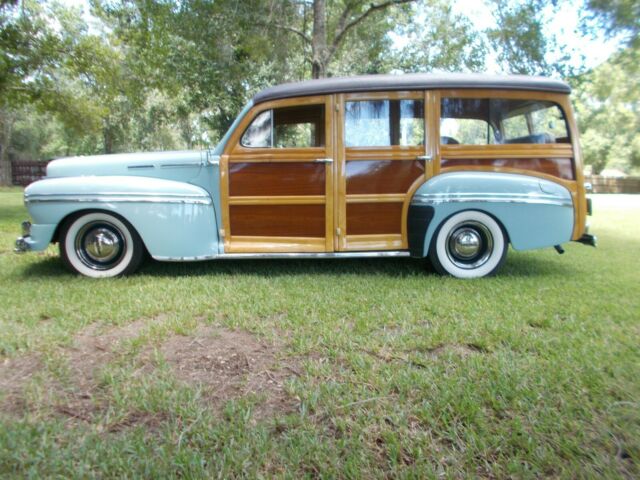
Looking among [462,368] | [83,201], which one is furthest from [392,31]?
[462,368]

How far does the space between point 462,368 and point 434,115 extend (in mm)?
2736

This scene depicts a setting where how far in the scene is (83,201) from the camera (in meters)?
4.05

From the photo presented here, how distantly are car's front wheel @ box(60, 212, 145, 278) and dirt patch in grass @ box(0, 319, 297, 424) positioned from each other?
139 centimetres

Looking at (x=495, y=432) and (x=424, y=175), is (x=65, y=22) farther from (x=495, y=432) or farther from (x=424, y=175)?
(x=495, y=432)

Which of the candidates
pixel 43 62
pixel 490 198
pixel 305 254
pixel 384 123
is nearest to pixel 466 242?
pixel 490 198

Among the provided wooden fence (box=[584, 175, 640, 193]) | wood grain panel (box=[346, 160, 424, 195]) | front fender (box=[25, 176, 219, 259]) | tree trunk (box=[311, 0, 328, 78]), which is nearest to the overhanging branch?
tree trunk (box=[311, 0, 328, 78])

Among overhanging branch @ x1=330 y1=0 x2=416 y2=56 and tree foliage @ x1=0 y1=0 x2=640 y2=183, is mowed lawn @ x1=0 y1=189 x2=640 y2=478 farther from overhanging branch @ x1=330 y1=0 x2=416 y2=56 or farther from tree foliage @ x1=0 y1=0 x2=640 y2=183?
overhanging branch @ x1=330 y1=0 x2=416 y2=56

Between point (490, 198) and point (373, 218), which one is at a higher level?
point (490, 198)

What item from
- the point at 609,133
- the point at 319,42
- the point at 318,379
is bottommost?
the point at 318,379

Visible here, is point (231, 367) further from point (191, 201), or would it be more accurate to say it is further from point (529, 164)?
point (529, 164)

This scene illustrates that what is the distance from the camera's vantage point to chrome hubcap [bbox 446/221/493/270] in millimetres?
4375

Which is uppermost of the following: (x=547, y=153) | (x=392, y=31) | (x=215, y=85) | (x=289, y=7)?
(x=392, y=31)

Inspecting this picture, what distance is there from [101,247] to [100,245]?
0.07 feet

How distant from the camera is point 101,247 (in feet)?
13.9
